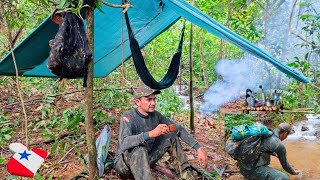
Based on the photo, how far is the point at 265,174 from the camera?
2803 millimetres

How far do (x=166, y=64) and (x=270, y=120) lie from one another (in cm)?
317

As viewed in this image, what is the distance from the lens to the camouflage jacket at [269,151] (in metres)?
2.72

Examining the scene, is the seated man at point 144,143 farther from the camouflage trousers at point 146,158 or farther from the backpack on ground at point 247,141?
the backpack on ground at point 247,141

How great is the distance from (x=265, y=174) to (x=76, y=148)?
1597mm

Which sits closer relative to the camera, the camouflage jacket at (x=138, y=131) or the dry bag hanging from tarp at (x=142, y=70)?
the camouflage jacket at (x=138, y=131)

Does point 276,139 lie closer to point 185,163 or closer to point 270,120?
point 185,163

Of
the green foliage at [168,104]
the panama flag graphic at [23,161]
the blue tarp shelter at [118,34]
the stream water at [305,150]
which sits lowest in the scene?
the stream water at [305,150]

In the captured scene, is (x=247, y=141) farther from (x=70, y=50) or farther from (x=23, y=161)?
(x=23, y=161)

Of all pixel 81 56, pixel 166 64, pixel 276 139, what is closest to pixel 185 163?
pixel 276 139

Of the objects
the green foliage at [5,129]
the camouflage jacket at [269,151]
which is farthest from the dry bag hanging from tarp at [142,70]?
the green foliage at [5,129]

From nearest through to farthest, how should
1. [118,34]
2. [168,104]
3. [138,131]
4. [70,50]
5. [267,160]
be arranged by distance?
1. [70,50]
2. [138,131]
3. [267,160]
4. [118,34]
5. [168,104]

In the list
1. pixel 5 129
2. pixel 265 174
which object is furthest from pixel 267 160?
pixel 5 129

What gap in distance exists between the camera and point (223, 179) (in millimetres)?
2998

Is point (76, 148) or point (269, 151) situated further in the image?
point (269, 151)
